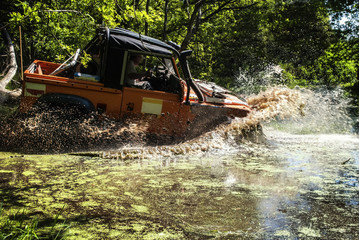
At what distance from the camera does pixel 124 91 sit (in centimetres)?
566

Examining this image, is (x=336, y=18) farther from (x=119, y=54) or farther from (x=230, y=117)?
(x=119, y=54)

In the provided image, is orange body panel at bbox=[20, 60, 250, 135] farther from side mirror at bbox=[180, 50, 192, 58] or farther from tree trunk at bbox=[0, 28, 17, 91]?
tree trunk at bbox=[0, 28, 17, 91]

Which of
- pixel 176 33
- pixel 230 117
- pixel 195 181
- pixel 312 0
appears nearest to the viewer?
pixel 195 181

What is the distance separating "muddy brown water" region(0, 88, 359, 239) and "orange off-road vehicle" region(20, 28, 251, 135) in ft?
1.55

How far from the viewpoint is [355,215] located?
3129 millimetres

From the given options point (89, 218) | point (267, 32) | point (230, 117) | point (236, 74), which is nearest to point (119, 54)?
point (230, 117)

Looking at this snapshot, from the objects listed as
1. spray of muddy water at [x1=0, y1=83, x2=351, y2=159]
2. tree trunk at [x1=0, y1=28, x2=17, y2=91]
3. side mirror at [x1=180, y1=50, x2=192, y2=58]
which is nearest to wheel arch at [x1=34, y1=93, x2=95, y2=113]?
spray of muddy water at [x1=0, y1=83, x2=351, y2=159]

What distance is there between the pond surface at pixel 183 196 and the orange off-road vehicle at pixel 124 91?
855 mm

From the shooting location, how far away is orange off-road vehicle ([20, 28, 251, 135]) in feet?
17.2

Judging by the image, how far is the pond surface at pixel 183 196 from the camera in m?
2.70

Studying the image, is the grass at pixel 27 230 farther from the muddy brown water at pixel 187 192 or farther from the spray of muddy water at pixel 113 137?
the spray of muddy water at pixel 113 137

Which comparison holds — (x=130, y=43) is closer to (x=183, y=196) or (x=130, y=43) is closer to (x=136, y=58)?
(x=136, y=58)

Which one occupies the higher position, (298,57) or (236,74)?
(298,57)

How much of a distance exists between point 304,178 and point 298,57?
20653 mm
